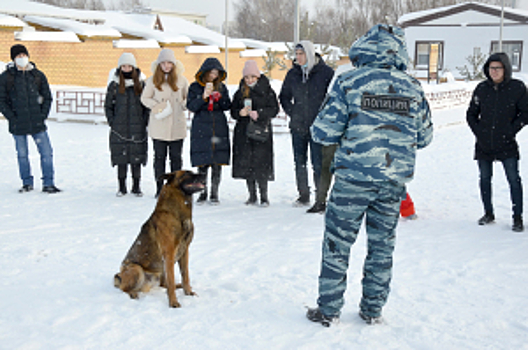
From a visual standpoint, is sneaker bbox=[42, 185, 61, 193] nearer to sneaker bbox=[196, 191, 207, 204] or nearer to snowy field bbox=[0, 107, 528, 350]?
snowy field bbox=[0, 107, 528, 350]

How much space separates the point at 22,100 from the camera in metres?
6.71

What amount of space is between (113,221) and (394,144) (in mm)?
3826

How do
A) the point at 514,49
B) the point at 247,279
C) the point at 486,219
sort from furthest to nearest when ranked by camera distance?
the point at 514,49, the point at 486,219, the point at 247,279

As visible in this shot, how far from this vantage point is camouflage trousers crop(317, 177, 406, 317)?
3010mm

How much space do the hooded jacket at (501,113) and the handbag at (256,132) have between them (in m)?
2.42

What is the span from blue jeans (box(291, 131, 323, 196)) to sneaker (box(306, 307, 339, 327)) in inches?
118

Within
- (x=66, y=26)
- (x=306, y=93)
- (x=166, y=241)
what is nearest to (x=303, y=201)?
(x=306, y=93)

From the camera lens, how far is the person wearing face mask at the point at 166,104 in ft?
21.1

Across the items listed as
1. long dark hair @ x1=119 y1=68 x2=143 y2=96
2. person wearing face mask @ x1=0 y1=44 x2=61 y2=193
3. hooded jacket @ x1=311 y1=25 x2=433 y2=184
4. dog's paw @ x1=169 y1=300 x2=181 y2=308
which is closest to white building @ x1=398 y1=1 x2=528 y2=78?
long dark hair @ x1=119 y1=68 x2=143 y2=96

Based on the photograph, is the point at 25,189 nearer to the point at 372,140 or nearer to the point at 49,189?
the point at 49,189

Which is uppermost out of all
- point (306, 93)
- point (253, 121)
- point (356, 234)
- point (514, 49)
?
point (514, 49)

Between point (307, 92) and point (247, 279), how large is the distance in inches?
110

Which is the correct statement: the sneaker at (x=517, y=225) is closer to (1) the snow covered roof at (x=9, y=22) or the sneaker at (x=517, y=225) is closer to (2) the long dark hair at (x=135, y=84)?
(2) the long dark hair at (x=135, y=84)

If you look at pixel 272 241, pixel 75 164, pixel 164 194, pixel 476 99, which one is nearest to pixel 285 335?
pixel 164 194
